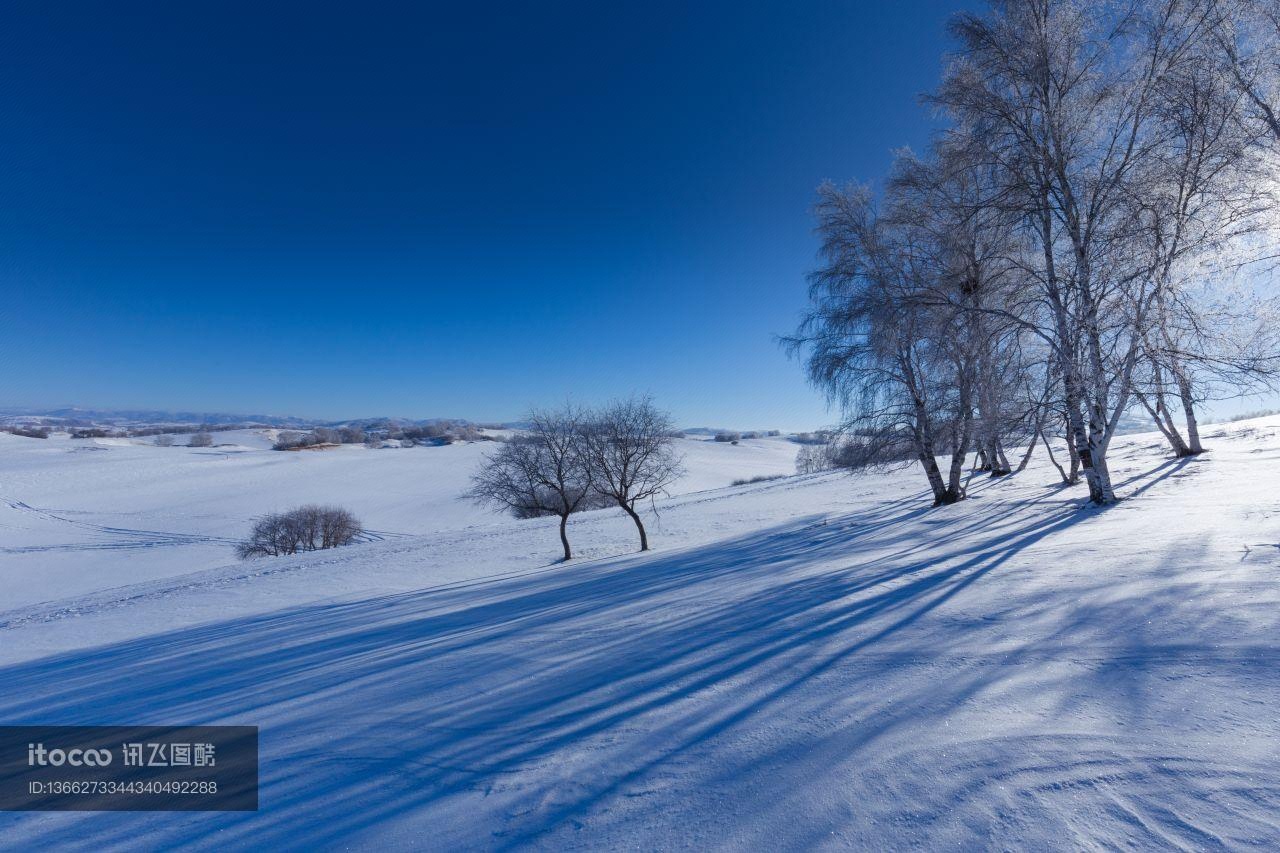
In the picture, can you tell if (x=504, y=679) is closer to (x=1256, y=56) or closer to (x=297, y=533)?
(x=1256, y=56)

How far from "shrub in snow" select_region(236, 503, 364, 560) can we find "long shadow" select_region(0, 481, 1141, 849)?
92.0ft

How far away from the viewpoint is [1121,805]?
71.9 inches

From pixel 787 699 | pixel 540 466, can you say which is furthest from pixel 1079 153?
pixel 540 466

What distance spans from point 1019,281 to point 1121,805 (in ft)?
33.5

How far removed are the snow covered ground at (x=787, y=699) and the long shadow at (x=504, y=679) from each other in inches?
1.0

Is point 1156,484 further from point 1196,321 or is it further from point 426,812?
point 426,812

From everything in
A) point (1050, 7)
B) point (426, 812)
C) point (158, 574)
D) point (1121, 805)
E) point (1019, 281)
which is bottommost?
point (158, 574)

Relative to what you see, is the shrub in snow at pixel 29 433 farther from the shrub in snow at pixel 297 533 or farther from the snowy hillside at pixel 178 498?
the shrub in snow at pixel 297 533

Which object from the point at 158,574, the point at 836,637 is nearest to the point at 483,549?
the point at 836,637

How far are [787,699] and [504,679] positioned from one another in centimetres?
228

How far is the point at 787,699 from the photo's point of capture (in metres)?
3.03

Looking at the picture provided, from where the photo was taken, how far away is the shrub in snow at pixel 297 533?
1257 inches

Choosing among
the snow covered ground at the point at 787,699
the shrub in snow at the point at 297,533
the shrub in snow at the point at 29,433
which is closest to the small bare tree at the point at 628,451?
the snow covered ground at the point at 787,699

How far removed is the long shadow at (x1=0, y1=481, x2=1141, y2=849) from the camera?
8.43ft
